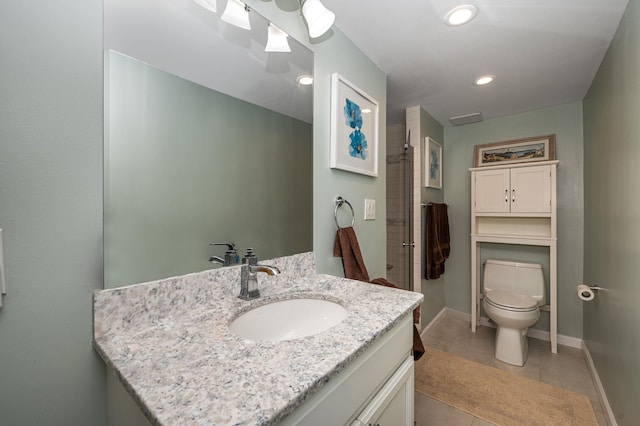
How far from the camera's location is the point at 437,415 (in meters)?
1.58

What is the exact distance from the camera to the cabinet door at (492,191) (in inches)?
100

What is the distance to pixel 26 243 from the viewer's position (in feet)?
1.88

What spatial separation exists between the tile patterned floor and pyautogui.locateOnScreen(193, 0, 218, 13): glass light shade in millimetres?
2194

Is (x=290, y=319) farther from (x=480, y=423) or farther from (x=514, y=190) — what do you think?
(x=514, y=190)

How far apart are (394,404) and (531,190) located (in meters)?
2.45

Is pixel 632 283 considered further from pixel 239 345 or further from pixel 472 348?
pixel 239 345

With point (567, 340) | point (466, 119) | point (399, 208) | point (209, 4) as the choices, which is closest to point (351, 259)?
point (209, 4)

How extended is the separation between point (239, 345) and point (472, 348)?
2494 millimetres

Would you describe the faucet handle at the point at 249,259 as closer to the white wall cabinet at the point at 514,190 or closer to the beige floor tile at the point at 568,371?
the beige floor tile at the point at 568,371

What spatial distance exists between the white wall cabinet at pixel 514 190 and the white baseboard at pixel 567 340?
1.17 m

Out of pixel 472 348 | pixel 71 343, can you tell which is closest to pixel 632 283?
pixel 472 348

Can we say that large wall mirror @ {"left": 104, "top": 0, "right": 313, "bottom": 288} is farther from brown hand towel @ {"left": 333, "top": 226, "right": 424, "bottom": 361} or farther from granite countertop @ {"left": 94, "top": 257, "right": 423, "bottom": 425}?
brown hand towel @ {"left": 333, "top": 226, "right": 424, "bottom": 361}

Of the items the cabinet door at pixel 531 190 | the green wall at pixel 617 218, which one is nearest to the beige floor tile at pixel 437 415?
the green wall at pixel 617 218

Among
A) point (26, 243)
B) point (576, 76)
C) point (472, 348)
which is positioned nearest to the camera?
point (26, 243)
